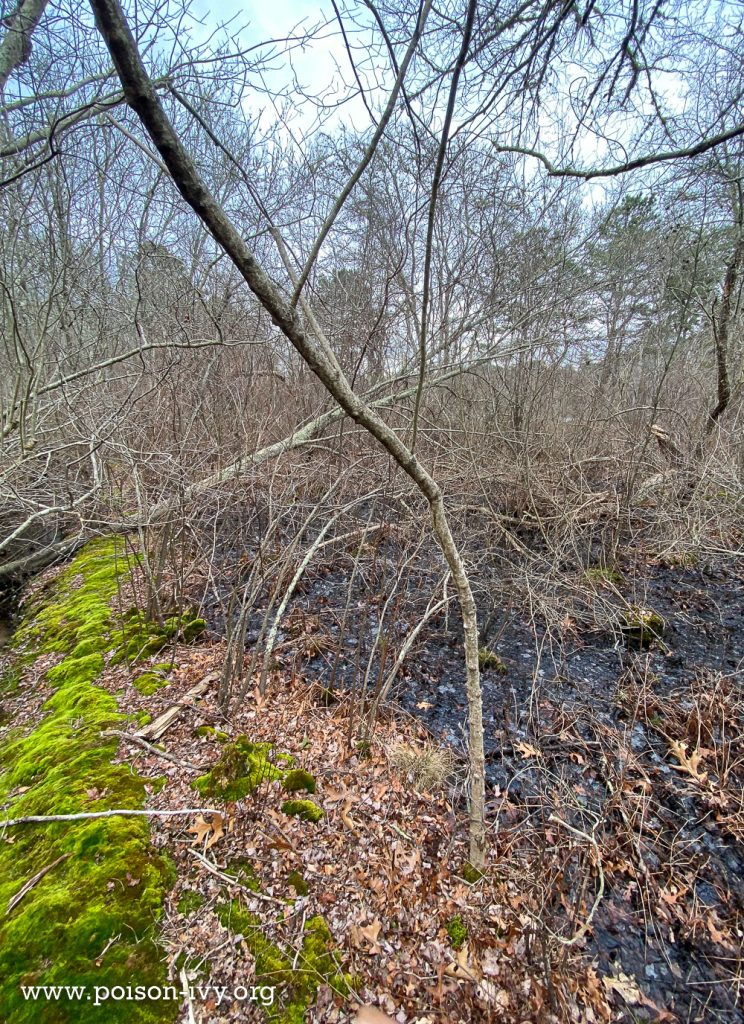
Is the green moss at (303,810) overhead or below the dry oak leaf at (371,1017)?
overhead

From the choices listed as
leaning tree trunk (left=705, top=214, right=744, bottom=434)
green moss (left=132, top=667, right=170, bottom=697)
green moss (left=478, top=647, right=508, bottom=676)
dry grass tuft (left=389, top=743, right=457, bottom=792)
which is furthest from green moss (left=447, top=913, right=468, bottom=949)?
leaning tree trunk (left=705, top=214, right=744, bottom=434)

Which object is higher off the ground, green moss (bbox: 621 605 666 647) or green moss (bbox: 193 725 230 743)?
green moss (bbox: 193 725 230 743)

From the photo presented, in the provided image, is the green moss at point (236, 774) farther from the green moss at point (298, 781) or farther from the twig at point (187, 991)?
the twig at point (187, 991)

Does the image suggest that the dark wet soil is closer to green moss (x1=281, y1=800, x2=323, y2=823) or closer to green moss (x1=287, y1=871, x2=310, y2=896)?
green moss (x1=281, y1=800, x2=323, y2=823)

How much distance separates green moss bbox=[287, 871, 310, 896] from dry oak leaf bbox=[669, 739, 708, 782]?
2.20m

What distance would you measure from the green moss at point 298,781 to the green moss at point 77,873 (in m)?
0.58

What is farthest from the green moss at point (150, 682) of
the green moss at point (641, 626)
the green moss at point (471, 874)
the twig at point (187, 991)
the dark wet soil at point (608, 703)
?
the green moss at point (641, 626)

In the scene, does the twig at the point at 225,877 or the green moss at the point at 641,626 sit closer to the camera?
the twig at the point at 225,877

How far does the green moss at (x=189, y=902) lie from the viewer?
1623mm

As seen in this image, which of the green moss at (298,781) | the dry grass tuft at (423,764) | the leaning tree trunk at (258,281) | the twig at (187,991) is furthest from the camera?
the dry grass tuft at (423,764)

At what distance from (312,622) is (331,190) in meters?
4.64

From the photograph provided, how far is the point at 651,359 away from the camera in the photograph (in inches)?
293

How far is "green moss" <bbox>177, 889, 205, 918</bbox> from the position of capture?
1623 millimetres

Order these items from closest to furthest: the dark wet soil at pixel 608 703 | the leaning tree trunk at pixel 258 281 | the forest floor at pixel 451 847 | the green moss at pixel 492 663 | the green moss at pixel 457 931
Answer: the leaning tree trunk at pixel 258 281 → the forest floor at pixel 451 847 → the green moss at pixel 457 931 → the dark wet soil at pixel 608 703 → the green moss at pixel 492 663
